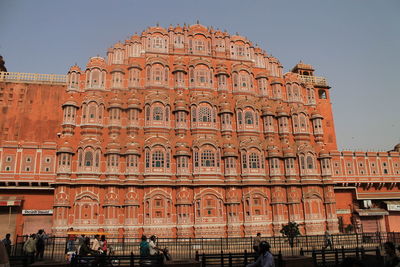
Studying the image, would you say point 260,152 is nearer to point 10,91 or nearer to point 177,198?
point 177,198

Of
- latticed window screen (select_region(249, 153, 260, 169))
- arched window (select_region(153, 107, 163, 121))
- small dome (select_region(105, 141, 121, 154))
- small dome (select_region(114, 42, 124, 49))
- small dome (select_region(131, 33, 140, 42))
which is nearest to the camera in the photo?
small dome (select_region(105, 141, 121, 154))

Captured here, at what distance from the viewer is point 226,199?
1313 inches

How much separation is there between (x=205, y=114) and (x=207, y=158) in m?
4.77

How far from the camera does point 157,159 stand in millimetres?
32875

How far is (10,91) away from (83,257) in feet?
103

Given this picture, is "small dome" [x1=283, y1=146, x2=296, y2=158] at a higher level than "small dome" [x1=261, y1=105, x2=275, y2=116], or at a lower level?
lower

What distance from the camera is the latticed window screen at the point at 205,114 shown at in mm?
35281

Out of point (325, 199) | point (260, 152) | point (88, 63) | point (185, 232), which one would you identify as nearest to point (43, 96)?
point (88, 63)

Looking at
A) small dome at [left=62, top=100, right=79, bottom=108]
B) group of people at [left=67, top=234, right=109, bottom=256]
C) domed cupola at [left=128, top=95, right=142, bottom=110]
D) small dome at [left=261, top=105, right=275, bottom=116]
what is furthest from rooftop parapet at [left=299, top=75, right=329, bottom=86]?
group of people at [left=67, top=234, right=109, bottom=256]

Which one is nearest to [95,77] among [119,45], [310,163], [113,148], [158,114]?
[119,45]

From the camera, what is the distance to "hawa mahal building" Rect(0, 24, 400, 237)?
31531 mm

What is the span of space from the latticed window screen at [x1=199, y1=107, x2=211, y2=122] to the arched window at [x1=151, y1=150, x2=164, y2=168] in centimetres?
569

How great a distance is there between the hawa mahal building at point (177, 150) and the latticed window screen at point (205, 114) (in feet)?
0.36

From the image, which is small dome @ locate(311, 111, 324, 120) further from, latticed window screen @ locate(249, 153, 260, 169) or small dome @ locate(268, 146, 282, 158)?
latticed window screen @ locate(249, 153, 260, 169)
